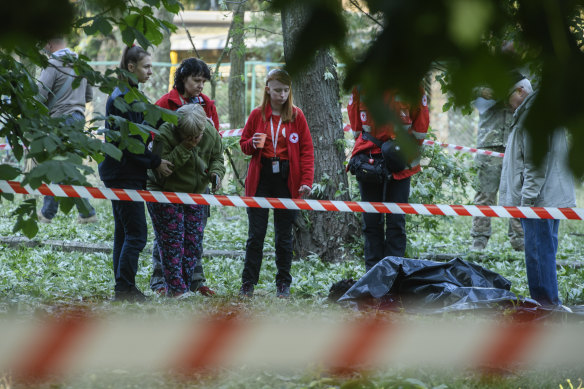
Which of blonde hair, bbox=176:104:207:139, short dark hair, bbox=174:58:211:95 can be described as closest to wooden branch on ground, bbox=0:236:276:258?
short dark hair, bbox=174:58:211:95

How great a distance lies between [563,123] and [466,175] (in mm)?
6740

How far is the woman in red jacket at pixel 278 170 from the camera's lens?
5301mm

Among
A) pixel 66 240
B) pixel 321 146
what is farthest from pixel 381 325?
pixel 66 240

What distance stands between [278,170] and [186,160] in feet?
2.28

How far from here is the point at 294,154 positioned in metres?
5.29

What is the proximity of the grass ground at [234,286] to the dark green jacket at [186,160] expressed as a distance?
777 millimetres

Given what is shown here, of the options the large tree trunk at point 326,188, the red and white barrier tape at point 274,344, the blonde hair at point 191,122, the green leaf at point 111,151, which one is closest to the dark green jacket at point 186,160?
the blonde hair at point 191,122

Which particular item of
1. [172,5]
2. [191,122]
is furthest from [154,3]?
[191,122]

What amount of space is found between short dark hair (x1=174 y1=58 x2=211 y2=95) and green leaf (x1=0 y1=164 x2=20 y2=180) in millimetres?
1968

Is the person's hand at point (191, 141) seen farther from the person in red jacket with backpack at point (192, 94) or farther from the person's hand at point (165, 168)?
the person in red jacket with backpack at point (192, 94)

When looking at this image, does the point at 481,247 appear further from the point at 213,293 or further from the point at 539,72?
the point at 539,72

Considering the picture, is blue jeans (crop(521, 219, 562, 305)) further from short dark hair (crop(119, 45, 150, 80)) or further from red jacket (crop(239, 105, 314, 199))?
short dark hair (crop(119, 45, 150, 80))

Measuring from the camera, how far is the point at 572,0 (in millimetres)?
1023

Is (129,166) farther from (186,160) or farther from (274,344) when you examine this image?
(274,344)
